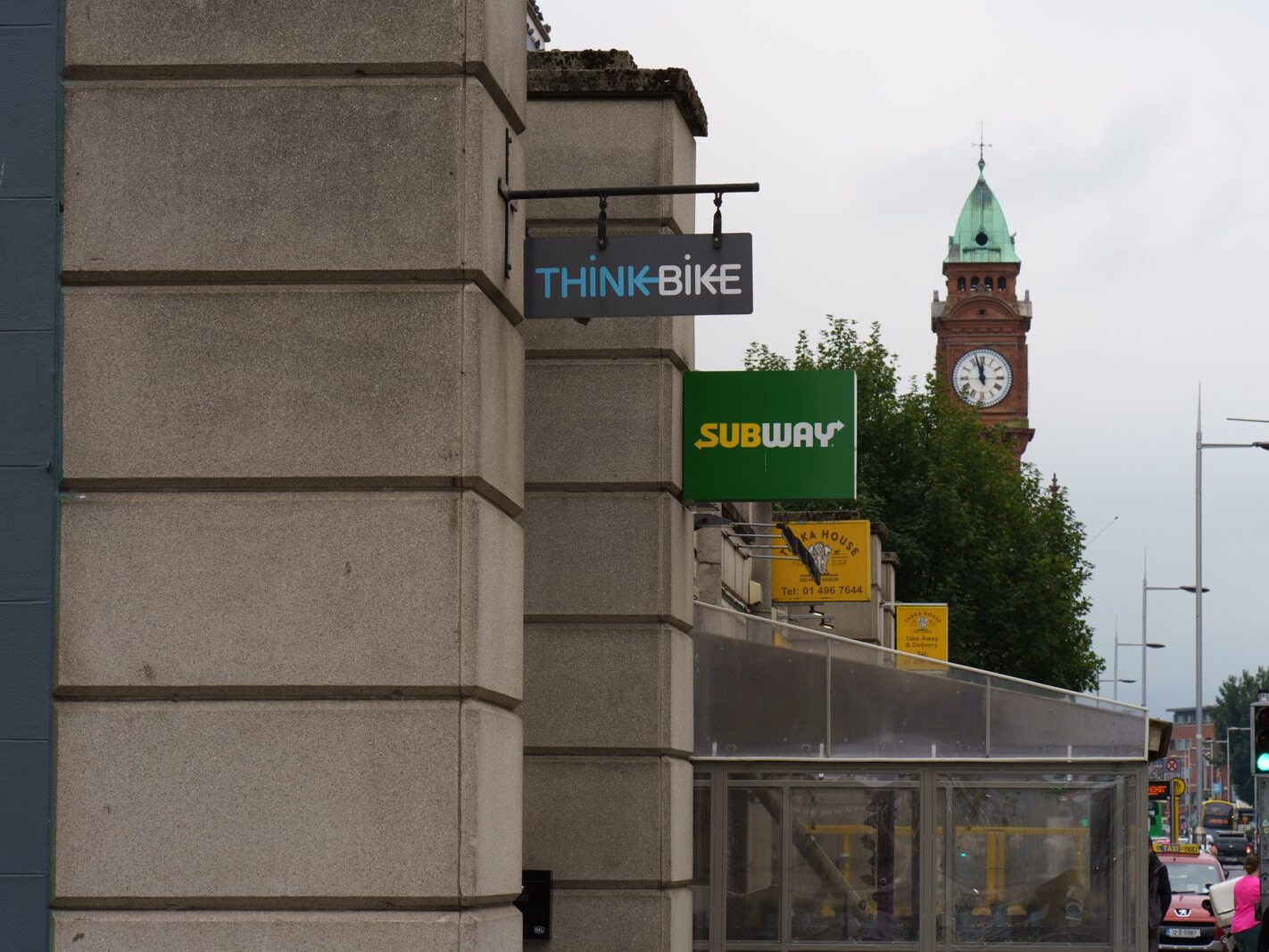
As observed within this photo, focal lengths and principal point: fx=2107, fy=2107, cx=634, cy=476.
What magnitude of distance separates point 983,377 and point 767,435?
443 feet

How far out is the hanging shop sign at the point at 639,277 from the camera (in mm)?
8602

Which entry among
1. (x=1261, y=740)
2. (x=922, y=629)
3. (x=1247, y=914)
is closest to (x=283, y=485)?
(x=1261, y=740)

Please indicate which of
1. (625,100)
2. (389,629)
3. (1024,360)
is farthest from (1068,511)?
(1024,360)

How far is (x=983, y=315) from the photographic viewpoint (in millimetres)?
147375

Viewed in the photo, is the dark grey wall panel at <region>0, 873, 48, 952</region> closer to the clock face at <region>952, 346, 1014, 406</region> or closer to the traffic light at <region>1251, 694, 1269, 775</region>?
the traffic light at <region>1251, 694, 1269, 775</region>

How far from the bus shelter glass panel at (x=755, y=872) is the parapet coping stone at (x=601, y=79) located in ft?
15.4

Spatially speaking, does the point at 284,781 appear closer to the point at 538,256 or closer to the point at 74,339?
the point at 74,339

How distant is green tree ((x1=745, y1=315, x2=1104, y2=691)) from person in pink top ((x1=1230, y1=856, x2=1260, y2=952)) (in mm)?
35272

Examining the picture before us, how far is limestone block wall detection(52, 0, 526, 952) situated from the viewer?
7273 mm

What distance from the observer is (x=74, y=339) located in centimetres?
754

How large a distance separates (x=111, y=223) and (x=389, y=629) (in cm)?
179

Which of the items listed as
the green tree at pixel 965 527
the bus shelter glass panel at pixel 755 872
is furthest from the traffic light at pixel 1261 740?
the green tree at pixel 965 527

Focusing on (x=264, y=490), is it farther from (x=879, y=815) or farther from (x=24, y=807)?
(x=879, y=815)

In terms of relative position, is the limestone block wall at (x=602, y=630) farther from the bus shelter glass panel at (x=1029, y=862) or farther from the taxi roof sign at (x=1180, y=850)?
the taxi roof sign at (x=1180, y=850)
